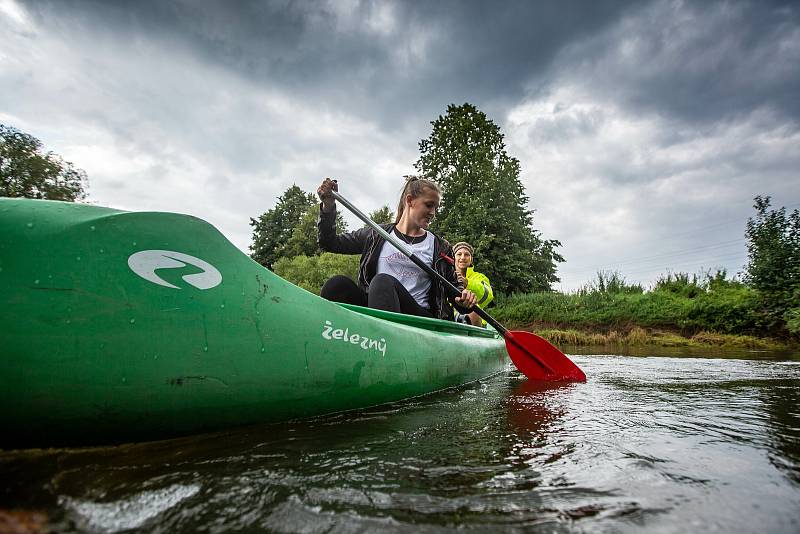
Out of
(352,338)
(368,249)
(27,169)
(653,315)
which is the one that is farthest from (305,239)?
(352,338)

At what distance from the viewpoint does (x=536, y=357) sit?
371 cm

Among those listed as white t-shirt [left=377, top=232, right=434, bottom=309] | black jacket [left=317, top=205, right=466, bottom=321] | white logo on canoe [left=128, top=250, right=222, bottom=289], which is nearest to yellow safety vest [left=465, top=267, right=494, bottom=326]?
black jacket [left=317, top=205, right=466, bottom=321]

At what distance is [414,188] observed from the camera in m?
3.28

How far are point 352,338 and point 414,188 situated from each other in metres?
1.73

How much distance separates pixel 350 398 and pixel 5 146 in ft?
68.0

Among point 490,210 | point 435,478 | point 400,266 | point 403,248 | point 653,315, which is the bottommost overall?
point 435,478

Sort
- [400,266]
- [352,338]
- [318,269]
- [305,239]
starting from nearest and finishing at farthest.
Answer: [352,338] → [400,266] → [318,269] → [305,239]

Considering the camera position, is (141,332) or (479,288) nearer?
(141,332)

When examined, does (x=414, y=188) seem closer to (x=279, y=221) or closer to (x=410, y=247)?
(x=410, y=247)

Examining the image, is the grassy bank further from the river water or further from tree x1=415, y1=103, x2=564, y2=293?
the river water

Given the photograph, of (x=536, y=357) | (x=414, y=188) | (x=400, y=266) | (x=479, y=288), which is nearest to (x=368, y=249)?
(x=400, y=266)

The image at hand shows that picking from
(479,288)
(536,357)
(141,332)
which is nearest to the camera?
(141,332)

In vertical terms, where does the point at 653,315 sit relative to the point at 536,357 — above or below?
above

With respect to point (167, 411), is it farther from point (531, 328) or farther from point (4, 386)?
point (531, 328)
